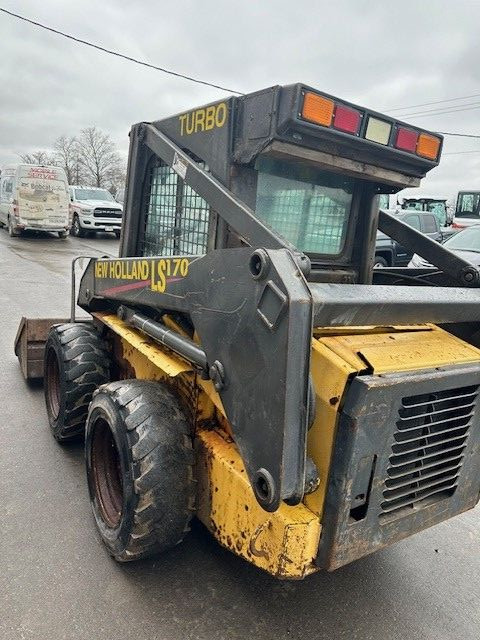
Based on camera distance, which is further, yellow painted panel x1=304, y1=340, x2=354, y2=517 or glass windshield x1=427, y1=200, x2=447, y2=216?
glass windshield x1=427, y1=200, x2=447, y2=216

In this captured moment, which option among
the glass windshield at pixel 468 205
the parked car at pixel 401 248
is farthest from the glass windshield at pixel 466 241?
the glass windshield at pixel 468 205

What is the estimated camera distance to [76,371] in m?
3.16

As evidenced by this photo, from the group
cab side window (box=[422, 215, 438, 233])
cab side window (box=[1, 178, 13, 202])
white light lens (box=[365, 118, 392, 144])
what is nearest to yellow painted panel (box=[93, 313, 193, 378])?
white light lens (box=[365, 118, 392, 144])

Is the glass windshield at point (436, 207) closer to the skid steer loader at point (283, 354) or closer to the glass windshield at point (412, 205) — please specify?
the glass windshield at point (412, 205)

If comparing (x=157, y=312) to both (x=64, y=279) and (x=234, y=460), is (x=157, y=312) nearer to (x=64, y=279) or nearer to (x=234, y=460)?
(x=234, y=460)

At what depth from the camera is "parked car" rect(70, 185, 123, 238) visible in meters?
18.6

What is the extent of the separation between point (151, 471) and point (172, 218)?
1437 mm

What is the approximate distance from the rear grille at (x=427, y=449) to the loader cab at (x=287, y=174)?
834 mm

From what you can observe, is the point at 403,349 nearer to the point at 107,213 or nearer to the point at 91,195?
the point at 107,213

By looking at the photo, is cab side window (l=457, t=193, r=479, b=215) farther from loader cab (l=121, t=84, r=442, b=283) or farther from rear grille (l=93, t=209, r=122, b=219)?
loader cab (l=121, t=84, r=442, b=283)

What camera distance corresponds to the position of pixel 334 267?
2.87m

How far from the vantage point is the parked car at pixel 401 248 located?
11883 millimetres

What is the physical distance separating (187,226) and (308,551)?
5.59 feet

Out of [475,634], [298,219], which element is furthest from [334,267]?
[475,634]
